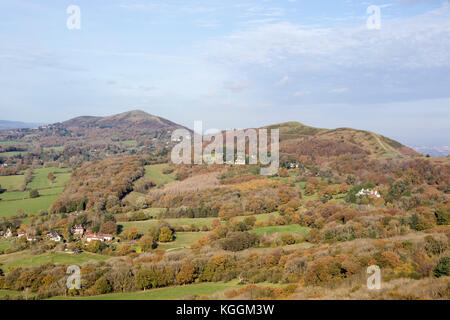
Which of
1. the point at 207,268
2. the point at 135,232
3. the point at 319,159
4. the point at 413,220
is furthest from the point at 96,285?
the point at 319,159

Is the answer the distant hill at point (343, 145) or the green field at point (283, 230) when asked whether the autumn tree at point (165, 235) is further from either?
the distant hill at point (343, 145)

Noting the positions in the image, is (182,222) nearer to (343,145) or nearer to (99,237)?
(99,237)

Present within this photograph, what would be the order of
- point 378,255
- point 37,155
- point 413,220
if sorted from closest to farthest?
point 378,255 → point 413,220 → point 37,155

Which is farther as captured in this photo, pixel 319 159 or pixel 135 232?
pixel 319 159

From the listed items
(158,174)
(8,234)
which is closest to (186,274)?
(8,234)
